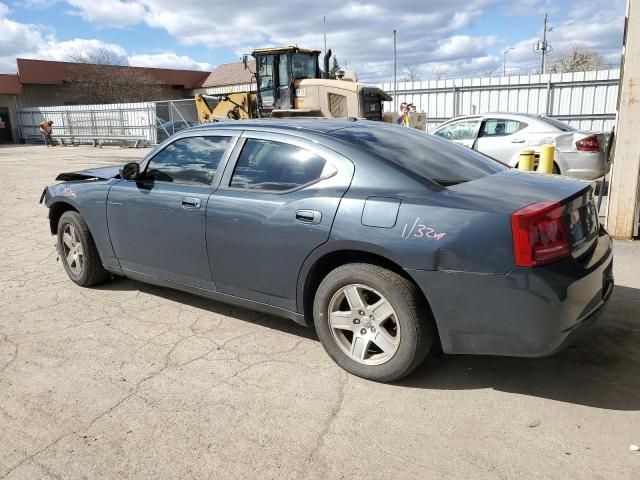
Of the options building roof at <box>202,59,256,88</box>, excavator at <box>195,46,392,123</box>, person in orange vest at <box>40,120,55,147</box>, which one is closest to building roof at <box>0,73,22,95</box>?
person in orange vest at <box>40,120,55,147</box>

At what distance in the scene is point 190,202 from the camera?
3.86 metres

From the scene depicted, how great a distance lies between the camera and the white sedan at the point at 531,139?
29.8ft

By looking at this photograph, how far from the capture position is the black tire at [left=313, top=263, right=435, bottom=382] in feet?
9.68

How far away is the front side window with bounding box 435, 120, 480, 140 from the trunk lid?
7.05m

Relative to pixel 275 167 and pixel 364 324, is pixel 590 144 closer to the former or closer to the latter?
pixel 275 167

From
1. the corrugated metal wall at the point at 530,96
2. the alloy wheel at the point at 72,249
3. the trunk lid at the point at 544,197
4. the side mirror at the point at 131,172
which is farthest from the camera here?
the corrugated metal wall at the point at 530,96

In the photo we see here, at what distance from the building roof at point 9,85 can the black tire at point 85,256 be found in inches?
1541

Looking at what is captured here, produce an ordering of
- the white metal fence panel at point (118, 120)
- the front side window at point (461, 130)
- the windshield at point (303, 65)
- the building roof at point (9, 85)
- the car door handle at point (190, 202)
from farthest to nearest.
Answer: the building roof at point (9, 85)
the white metal fence panel at point (118, 120)
the windshield at point (303, 65)
the front side window at point (461, 130)
the car door handle at point (190, 202)

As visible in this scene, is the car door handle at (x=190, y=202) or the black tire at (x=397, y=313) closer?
the black tire at (x=397, y=313)

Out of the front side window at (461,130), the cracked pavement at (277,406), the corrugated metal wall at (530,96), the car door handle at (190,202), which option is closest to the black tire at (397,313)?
the cracked pavement at (277,406)

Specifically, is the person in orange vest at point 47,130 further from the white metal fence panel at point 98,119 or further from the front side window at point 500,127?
the front side window at point 500,127

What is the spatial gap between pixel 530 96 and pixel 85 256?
19.2m

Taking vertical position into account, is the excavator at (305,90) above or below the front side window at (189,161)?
above

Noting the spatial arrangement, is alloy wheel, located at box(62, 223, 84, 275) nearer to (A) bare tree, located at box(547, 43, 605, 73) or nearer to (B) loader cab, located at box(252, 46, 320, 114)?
(B) loader cab, located at box(252, 46, 320, 114)
